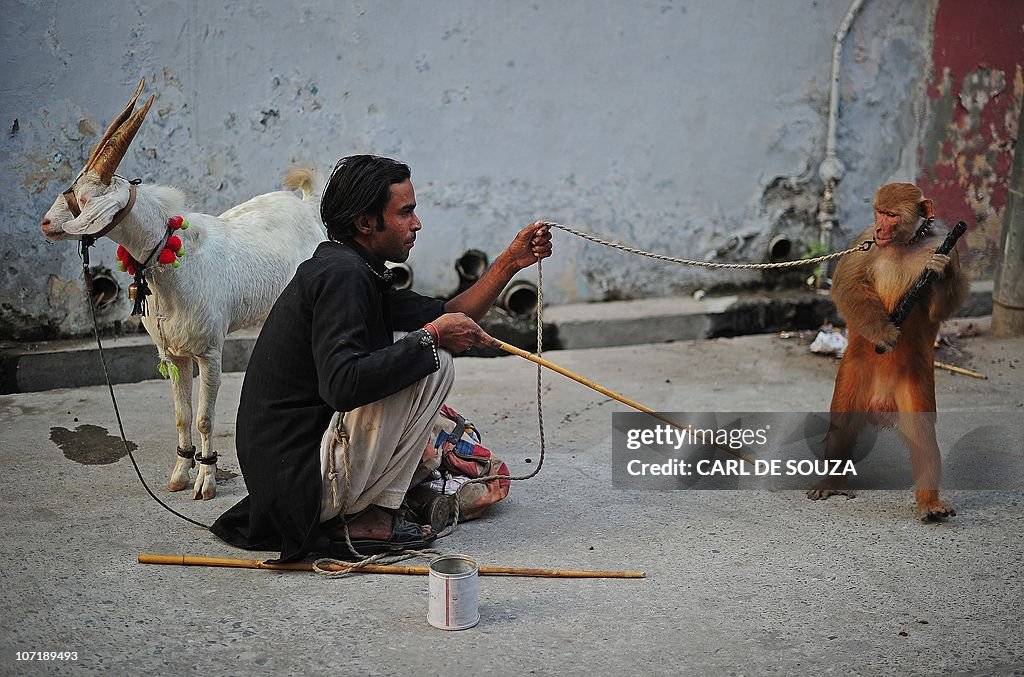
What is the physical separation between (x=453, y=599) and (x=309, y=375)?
91 centimetres

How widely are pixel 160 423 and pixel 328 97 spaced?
7.47ft

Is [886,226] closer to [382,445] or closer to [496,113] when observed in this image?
[382,445]

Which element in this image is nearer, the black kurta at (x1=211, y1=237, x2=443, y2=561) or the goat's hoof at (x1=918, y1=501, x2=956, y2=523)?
the black kurta at (x1=211, y1=237, x2=443, y2=561)

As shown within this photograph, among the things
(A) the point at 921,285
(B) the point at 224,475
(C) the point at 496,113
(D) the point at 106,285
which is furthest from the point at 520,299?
(A) the point at 921,285

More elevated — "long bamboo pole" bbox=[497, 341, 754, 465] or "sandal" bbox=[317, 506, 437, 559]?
"long bamboo pole" bbox=[497, 341, 754, 465]

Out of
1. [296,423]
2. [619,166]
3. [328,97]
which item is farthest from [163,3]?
[296,423]

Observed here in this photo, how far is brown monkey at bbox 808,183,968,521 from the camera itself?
3.90 meters

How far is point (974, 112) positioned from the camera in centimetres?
752

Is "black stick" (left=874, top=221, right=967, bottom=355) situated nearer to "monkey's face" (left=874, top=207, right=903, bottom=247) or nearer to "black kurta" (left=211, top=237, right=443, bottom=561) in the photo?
"monkey's face" (left=874, top=207, right=903, bottom=247)

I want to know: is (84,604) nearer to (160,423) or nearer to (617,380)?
(160,423)

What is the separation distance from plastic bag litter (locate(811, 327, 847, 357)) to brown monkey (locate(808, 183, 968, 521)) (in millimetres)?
2308

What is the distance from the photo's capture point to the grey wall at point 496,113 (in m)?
5.80

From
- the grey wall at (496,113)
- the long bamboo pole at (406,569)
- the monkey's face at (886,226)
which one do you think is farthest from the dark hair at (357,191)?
the grey wall at (496,113)

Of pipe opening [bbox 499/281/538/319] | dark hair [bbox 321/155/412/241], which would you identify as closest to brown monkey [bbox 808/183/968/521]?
dark hair [bbox 321/155/412/241]
